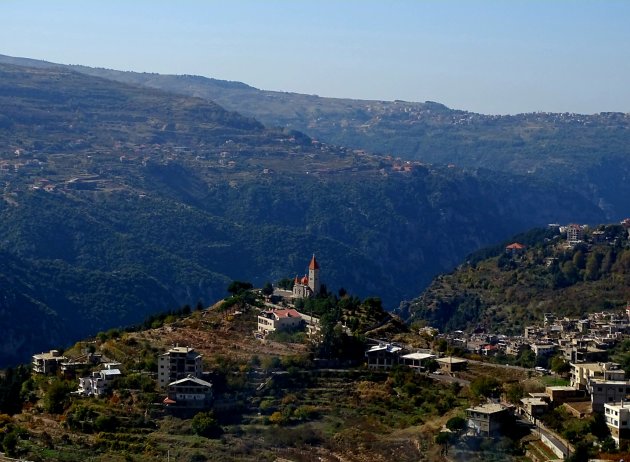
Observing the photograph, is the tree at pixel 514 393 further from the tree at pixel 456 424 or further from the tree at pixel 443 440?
the tree at pixel 443 440

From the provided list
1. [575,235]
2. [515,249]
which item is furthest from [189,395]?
[515,249]

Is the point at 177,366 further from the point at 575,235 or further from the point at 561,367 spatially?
the point at 575,235

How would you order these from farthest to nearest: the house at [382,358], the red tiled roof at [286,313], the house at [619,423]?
the red tiled roof at [286,313], the house at [382,358], the house at [619,423]

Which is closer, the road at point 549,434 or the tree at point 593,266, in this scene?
the road at point 549,434

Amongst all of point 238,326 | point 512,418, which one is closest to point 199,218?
point 238,326

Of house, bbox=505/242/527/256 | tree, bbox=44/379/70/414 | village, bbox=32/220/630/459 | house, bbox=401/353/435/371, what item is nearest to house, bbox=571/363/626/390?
village, bbox=32/220/630/459

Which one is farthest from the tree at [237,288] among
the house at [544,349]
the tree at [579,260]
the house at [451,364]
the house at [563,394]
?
the tree at [579,260]
